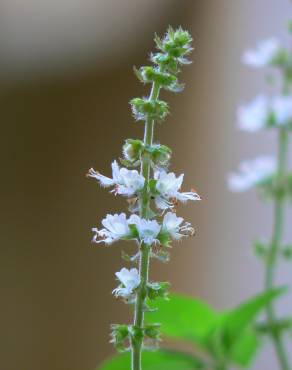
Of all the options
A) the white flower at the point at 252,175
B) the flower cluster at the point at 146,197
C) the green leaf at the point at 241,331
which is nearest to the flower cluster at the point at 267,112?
the white flower at the point at 252,175

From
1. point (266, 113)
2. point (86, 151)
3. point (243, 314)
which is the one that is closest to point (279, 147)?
point (266, 113)

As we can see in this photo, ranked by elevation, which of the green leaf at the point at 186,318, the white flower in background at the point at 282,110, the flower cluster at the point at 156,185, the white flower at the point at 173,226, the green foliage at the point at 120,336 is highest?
the white flower in background at the point at 282,110

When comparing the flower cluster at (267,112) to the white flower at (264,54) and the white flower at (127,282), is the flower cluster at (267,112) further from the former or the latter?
the white flower at (127,282)

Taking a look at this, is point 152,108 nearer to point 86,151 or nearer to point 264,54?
point 264,54

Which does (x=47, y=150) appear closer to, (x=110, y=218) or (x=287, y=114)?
(x=287, y=114)

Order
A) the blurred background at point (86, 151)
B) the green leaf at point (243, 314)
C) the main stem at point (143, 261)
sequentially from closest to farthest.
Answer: the main stem at point (143, 261)
the green leaf at point (243, 314)
the blurred background at point (86, 151)

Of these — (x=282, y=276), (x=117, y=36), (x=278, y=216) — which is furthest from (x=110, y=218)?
(x=117, y=36)
